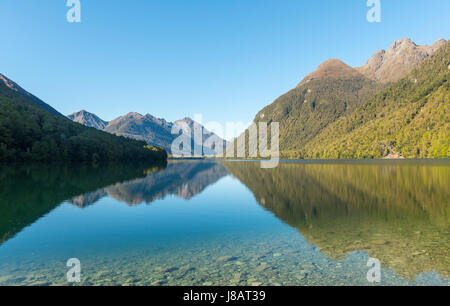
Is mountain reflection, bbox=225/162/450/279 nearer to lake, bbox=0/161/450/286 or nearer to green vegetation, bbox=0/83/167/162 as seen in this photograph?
lake, bbox=0/161/450/286

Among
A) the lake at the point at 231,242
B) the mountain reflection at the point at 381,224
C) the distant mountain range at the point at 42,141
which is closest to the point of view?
the lake at the point at 231,242

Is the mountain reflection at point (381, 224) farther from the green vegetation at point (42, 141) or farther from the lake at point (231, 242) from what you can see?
the green vegetation at point (42, 141)

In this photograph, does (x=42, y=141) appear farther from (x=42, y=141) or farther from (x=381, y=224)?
(x=381, y=224)

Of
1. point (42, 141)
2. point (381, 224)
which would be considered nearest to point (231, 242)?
point (381, 224)

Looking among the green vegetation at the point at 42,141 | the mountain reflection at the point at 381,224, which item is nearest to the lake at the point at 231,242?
the mountain reflection at the point at 381,224

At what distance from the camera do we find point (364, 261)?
A: 13.8m

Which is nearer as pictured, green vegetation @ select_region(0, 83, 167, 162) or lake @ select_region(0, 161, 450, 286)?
lake @ select_region(0, 161, 450, 286)

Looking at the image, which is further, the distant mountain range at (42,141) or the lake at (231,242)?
the distant mountain range at (42,141)

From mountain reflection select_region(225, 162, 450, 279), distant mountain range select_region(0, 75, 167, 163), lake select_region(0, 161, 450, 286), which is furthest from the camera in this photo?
distant mountain range select_region(0, 75, 167, 163)

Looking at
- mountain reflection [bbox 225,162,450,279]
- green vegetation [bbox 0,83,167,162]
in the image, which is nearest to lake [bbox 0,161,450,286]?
mountain reflection [bbox 225,162,450,279]

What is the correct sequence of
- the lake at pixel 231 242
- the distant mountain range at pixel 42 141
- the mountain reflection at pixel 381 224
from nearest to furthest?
1. the lake at pixel 231 242
2. the mountain reflection at pixel 381 224
3. the distant mountain range at pixel 42 141

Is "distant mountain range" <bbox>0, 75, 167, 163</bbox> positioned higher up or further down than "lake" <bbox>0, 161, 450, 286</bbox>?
higher up
